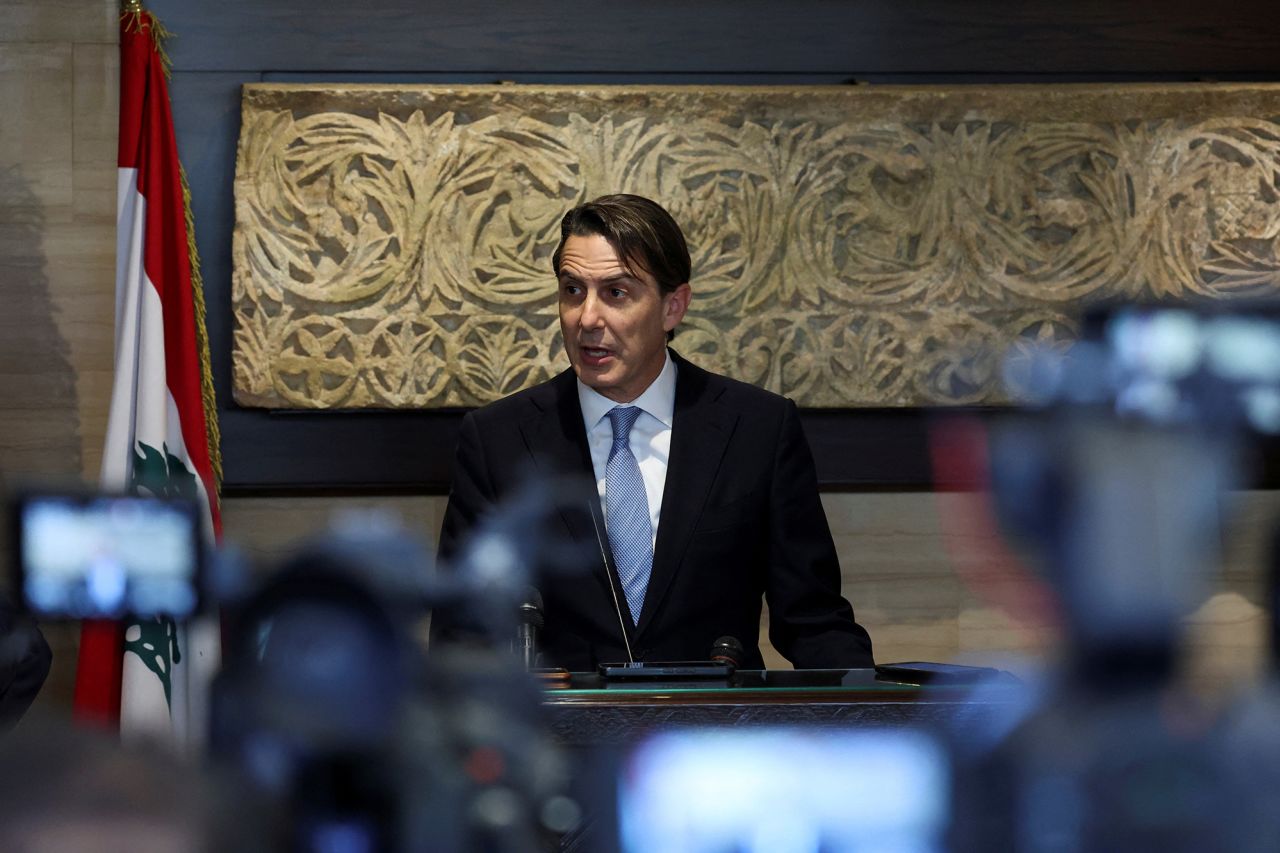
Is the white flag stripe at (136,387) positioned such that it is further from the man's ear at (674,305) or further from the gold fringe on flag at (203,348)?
the man's ear at (674,305)

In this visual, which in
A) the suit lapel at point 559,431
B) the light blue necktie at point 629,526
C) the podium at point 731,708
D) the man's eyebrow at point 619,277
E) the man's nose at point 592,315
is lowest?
the podium at point 731,708

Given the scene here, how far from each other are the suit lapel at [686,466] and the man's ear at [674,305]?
0.11 metres

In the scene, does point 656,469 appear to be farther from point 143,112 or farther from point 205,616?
point 205,616

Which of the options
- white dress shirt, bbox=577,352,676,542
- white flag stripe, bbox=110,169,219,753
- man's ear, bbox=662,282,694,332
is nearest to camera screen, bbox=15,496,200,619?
white dress shirt, bbox=577,352,676,542

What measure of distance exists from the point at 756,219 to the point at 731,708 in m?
2.81

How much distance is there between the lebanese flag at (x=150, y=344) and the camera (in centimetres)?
373

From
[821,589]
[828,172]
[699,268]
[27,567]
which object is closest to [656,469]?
[821,589]

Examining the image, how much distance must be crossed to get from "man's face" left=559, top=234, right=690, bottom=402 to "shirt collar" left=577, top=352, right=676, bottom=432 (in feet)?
0.09

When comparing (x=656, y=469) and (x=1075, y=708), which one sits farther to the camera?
(x=656, y=469)

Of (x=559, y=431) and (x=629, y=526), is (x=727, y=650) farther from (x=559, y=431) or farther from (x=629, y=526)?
(x=559, y=431)

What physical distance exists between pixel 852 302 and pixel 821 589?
152 cm

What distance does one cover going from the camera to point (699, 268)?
420 centimetres

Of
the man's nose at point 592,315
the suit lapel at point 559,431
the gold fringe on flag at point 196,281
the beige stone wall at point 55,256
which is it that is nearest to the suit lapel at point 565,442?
the suit lapel at point 559,431

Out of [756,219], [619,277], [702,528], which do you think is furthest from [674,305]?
[756,219]
